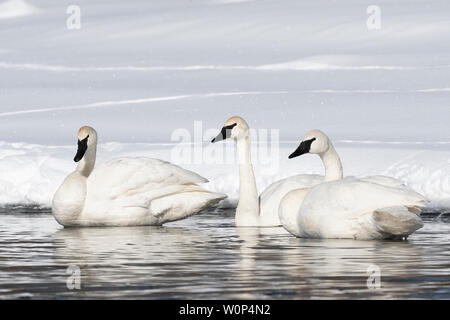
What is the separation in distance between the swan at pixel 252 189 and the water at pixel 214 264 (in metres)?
0.58

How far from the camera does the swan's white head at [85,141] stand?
1750 centimetres

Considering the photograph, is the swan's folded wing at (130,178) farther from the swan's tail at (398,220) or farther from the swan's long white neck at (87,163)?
the swan's tail at (398,220)

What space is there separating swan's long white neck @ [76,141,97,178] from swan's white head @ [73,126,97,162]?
0.11 ft

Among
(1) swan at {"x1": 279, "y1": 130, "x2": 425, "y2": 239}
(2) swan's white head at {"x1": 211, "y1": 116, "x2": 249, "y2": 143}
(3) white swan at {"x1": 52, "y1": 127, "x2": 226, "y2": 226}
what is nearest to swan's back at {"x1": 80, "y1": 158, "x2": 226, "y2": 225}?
(3) white swan at {"x1": 52, "y1": 127, "x2": 226, "y2": 226}

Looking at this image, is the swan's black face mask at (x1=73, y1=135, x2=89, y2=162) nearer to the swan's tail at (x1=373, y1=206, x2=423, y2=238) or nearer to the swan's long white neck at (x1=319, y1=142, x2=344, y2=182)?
the swan's long white neck at (x1=319, y1=142, x2=344, y2=182)

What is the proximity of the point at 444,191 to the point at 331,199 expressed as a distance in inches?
322

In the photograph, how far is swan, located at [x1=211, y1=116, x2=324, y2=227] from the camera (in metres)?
16.4

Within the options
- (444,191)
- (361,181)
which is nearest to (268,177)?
(444,191)

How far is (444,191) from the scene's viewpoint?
21.4 m

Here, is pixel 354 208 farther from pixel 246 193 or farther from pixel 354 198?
pixel 246 193

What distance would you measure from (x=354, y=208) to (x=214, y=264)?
3.10 meters

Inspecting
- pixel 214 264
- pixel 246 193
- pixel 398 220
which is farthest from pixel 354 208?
pixel 246 193

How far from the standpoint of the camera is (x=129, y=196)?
16922mm
